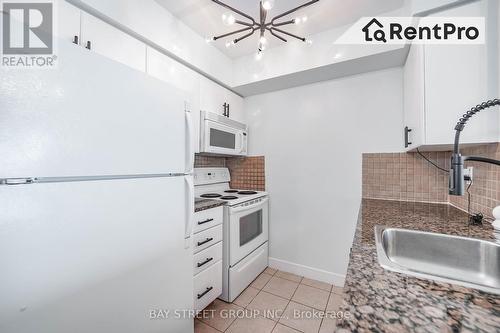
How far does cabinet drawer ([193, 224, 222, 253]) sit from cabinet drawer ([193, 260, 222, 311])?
0.65ft

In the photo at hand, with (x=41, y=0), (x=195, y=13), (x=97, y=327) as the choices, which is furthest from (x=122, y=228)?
(x=195, y=13)

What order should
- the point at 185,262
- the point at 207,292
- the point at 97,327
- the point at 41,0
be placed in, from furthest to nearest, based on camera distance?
the point at 207,292
the point at 185,262
the point at 41,0
the point at 97,327

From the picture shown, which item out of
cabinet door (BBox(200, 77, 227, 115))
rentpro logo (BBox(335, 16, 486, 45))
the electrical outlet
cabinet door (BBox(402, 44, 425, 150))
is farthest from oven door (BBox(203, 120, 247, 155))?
the electrical outlet

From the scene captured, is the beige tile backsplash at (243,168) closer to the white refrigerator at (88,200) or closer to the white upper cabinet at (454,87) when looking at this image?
the white refrigerator at (88,200)

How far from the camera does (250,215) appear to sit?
85.7 inches

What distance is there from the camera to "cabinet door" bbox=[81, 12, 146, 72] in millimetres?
1249

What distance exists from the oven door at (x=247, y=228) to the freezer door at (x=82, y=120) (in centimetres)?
97

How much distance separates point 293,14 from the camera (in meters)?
1.73

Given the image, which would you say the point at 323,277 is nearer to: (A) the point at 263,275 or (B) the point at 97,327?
(A) the point at 263,275

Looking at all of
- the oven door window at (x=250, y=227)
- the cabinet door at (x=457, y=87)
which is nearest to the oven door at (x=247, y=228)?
the oven door window at (x=250, y=227)

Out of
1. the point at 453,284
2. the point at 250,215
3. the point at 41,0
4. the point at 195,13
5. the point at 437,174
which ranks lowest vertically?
the point at 250,215

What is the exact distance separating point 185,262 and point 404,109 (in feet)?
7.14

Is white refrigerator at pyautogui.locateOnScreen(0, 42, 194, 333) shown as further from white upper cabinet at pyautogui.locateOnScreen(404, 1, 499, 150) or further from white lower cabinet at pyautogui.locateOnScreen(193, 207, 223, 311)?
white upper cabinet at pyautogui.locateOnScreen(404, 1, 499, 150)

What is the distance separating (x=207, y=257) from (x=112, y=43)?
168 cm
